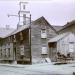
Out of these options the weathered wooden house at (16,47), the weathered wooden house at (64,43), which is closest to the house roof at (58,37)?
the weathered wooden house at (64,43)

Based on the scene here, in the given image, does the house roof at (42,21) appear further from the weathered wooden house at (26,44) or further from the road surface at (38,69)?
the road surface at (38,69)

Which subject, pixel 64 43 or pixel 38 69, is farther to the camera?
pixel 64 43

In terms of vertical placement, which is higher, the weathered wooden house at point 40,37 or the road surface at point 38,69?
the weathered wooden house at point 40,37

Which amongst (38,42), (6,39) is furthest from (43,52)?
(6,39)

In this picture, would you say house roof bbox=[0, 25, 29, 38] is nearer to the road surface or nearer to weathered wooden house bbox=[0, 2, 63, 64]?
weathered wooden house bbox=[0, 2, 63, 64]

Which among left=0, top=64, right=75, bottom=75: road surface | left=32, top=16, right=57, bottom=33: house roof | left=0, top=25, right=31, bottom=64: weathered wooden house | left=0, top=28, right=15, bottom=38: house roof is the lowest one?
left=0, top=64, right=75, bottom=75: road surface

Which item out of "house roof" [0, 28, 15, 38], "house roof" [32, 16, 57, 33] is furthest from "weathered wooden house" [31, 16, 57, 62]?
"house roof" [0, 28, 15, 38]

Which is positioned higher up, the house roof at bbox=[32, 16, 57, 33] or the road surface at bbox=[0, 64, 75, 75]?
the house roof at bbox=[32, 16, 57, 33]

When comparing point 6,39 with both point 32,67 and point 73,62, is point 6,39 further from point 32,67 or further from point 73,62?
point 73,62

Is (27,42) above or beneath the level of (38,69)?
above

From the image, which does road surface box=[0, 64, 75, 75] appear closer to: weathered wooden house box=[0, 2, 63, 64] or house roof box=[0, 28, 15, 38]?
weathered wooden house box=[0, 2, 63, 64]

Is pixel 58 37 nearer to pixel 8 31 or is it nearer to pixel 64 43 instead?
pixel 64 43

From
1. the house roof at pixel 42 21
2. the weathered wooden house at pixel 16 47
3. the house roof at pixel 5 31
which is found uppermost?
the house roof at pixel 42 21

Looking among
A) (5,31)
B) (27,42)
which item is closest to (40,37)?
(27,42)
